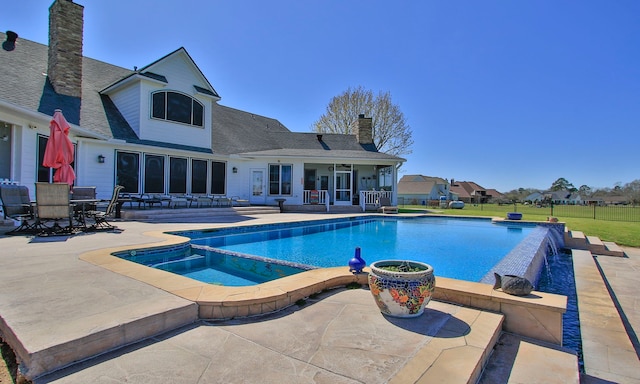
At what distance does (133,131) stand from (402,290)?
14350 millimetres

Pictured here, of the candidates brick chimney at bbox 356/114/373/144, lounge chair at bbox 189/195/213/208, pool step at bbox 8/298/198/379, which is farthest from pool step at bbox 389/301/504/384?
→ brick chimney at bbox 356/114/373/144

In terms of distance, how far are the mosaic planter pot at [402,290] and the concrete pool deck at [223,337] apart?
15 cm

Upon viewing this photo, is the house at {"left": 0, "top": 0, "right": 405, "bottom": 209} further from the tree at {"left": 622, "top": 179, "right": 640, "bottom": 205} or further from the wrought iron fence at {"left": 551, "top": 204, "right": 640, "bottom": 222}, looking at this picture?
→ the tree at {"left": 622, "top": 179, "right": 640, "bottom": 205}

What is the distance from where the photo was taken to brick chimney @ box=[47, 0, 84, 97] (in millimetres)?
12492

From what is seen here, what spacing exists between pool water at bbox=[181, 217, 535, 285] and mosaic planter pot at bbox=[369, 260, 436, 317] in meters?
2.68

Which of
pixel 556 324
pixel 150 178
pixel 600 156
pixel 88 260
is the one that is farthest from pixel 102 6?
pixel 600 156

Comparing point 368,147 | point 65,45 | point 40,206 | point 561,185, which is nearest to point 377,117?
point 368,147

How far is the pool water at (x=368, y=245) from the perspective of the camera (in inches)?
273

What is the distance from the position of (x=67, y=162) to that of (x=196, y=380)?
8849 millimetres

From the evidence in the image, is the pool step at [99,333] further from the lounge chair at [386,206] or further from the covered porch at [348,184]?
the covered porch at [348,184]

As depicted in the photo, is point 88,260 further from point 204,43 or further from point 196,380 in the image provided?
point 204,43

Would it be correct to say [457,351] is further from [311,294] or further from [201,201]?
[201,201]

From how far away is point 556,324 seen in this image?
10.0 ft

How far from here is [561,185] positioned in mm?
90875
